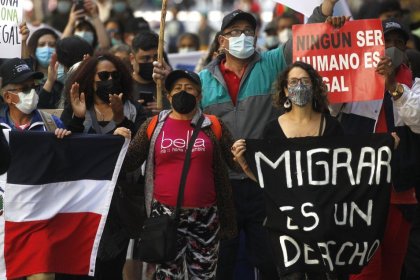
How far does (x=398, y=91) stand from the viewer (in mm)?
8711

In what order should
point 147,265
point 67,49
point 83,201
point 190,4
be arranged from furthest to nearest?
point 190,4, point 67,49, point 147,265, point 83,201

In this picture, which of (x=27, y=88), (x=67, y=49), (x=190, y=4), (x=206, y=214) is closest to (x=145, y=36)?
(x=67, y=49)

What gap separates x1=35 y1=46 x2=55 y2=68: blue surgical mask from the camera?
11797 millimetres

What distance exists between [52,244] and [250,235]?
4.73 ft

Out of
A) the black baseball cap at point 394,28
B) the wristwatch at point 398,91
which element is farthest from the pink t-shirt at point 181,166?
the black baseball cap at point 394,28

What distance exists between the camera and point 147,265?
31.9ft

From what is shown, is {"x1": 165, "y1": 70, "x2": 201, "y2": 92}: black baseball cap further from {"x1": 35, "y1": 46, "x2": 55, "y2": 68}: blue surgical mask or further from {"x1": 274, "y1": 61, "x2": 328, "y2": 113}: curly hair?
{"x1": 35, "y1": 46, "x2": 55, "y2": 68}: blue surgical mask

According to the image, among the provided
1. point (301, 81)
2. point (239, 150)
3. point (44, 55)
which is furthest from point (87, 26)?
point (239, 150)

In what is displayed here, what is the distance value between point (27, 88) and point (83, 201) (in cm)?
90

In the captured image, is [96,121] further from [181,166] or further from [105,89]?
[181,166]

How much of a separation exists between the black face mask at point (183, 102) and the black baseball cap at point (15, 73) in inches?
42.7

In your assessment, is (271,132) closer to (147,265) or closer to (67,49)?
(147,265)

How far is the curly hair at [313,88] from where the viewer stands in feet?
27.8

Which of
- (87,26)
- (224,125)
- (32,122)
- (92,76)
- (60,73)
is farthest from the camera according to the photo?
(87,26)
